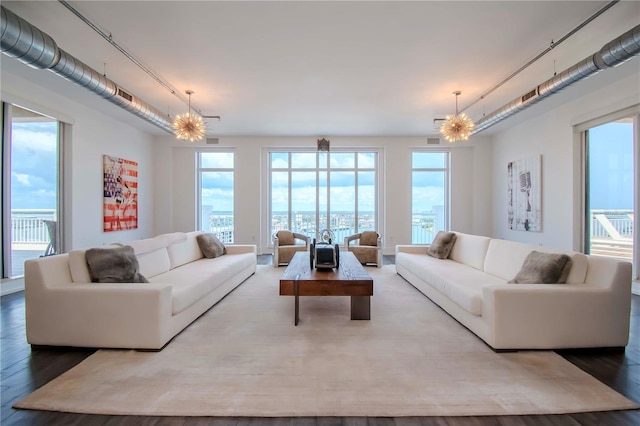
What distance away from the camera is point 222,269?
367cm

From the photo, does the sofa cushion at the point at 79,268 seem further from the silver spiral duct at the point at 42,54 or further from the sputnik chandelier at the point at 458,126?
the sputnik chandelier at the point at 458,126

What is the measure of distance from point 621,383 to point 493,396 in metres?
1.02

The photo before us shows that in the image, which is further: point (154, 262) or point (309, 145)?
point (309, 145)

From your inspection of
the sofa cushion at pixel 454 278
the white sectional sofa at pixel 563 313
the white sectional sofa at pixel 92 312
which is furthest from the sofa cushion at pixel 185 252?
the white sectional sofa at pixel 563 313

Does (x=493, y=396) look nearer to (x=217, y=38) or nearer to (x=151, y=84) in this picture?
(x=217, y=38)

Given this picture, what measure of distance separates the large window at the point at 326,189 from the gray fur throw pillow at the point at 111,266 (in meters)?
5.10

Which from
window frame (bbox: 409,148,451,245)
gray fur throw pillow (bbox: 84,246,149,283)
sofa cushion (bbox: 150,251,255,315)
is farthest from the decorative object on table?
window frame (bbox: 409,148,451,245)

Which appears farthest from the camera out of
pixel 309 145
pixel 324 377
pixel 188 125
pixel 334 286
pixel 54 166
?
pixel 309 145

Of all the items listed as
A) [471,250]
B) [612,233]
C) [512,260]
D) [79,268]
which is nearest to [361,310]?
[512,260]

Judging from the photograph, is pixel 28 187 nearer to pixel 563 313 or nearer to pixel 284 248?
pixel 284 248

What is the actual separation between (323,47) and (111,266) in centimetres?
328

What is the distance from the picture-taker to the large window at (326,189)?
25.5ft

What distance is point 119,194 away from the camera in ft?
20.1

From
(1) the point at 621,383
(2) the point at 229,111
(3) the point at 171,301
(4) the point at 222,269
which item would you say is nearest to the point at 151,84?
(2) the point at 229,111
